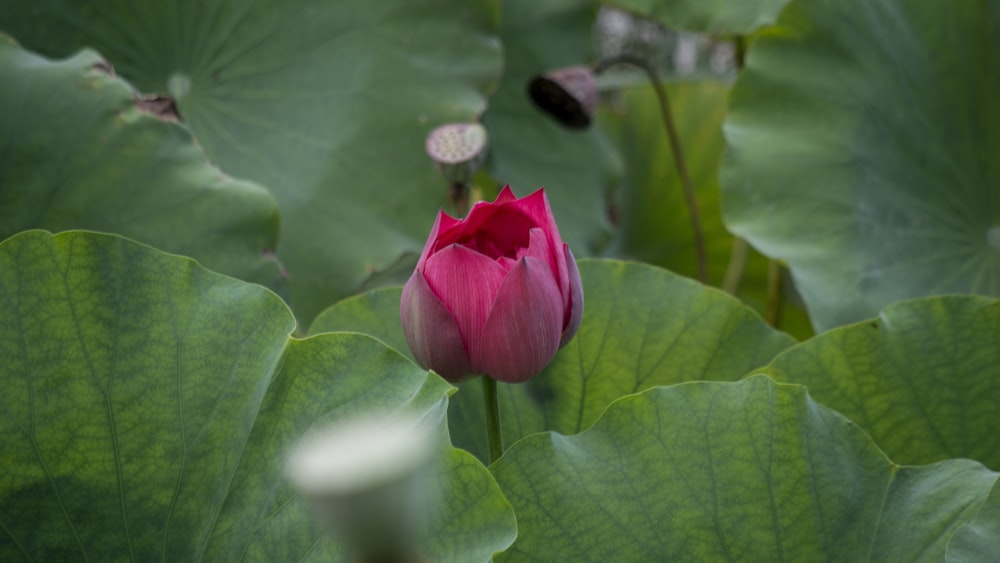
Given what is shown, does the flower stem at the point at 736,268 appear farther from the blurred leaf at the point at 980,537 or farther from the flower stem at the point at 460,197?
the blurred leaf at the point at 980,537

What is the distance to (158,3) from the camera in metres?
1.19

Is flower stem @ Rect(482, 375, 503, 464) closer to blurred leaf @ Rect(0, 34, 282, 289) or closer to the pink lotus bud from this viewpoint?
the pink lotus bud

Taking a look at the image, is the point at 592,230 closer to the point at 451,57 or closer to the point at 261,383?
the point at 451,57

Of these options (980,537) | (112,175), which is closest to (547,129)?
(112,175)

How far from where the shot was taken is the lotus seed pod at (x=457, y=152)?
2.98 ft

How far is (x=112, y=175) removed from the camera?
2.92ft

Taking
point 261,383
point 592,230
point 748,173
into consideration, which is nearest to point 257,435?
point 261,383

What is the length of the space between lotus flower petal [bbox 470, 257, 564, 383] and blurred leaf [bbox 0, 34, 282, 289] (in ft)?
1.17

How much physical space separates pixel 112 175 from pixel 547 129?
2.79 feet

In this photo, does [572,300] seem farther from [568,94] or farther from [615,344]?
[568,94]

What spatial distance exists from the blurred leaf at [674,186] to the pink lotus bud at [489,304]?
119 centimetres

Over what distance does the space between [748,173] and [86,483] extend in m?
0.79

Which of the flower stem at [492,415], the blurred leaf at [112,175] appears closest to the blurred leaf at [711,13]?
the blurred leaf at [112,175]

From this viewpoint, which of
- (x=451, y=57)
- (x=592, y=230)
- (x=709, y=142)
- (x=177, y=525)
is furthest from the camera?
(x=709, y=142)
